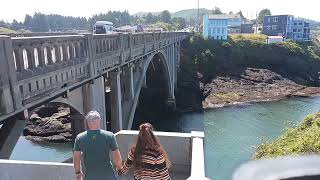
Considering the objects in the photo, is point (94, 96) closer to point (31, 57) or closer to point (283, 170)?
point (31, 57)

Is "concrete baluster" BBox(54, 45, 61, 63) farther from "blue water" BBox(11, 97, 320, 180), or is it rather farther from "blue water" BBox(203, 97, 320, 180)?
"blue water" BBox(203, 97, 320, 180)

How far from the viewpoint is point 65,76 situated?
10.9 m

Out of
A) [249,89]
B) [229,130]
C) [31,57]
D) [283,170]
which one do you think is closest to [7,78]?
[31,57]

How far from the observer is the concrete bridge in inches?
316

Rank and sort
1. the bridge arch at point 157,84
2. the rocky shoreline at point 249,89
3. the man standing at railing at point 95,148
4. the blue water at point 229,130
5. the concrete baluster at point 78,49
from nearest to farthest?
the man standing at railing at point 95,148 < the concrete baluster at point 78,49 < the blue water at point 229,130 < the bridge arch at point 157,84 < the rocky shoreline at point 249,89

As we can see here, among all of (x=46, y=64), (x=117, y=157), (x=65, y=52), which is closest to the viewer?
(x=117, y=157)

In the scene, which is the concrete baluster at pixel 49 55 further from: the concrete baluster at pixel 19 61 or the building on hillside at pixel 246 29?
the building on hillside at pixel 246 29

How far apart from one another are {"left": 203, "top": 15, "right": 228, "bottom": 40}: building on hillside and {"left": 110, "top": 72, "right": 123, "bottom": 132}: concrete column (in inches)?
2629

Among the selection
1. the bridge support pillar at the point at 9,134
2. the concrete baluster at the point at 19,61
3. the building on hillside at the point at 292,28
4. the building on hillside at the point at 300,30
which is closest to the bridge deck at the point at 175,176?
the bridge support pillar at the point at 9,134

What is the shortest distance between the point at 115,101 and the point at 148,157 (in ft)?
40.5

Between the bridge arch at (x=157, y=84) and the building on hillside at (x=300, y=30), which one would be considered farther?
the building on hillside at (x=300, y=30)

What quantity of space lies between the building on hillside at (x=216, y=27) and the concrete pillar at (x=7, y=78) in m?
75.5

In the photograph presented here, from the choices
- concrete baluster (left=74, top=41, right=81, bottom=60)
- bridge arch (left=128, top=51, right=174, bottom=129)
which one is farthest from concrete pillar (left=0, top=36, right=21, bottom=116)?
bridge arch (left=128, top=51, right=174, bottom=129)

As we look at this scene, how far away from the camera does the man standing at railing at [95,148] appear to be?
464 centimetres
